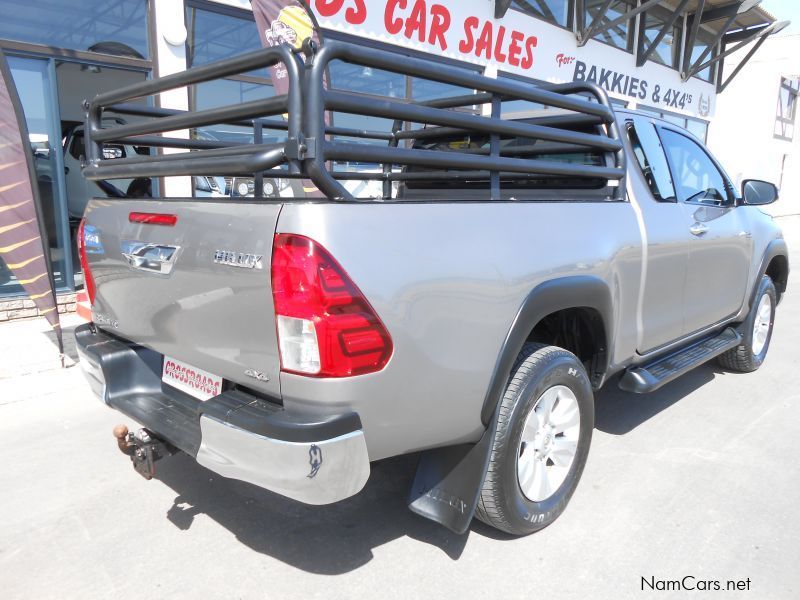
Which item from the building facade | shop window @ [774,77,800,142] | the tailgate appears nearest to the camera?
the tailgate

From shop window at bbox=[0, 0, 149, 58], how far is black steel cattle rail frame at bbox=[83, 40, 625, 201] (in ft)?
12.6

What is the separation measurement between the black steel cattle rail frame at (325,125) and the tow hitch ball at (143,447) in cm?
106

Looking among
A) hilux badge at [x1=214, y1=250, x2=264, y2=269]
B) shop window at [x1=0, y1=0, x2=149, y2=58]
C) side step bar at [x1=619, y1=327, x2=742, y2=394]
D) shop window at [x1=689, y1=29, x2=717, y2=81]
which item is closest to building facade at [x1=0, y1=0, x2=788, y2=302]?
shop window at [x1=0, y1=0, x2=149, y2=58]

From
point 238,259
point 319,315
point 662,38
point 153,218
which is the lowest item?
point 319,315

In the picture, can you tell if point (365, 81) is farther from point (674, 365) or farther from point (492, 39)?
point (674, 365)

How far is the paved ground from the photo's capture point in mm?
2391

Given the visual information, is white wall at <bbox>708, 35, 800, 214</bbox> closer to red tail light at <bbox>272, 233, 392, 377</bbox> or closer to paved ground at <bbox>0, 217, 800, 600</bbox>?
paved ground at <bbox>0, 217, 800, 600</bbox>

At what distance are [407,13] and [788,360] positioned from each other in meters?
6.75

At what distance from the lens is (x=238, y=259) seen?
6.61 feet

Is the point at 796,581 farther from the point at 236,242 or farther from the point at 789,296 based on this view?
the point at 789,296

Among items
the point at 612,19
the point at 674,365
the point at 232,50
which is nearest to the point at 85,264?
the point at 674,365

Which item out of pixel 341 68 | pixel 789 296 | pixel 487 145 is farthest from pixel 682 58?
pixel 487 145

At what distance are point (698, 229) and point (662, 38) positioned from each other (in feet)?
41.3

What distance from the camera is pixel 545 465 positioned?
272 centimetres
